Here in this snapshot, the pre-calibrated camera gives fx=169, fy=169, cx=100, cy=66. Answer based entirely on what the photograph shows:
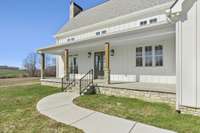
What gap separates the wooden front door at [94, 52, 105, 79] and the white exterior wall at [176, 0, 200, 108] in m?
8.68

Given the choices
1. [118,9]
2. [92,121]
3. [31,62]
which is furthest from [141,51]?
[31,62]

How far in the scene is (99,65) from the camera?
14.6 m

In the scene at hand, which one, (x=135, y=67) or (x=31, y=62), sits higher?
(x=31, y=62)

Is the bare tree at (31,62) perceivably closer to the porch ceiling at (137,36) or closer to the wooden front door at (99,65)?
the wooden front door at (99,65)

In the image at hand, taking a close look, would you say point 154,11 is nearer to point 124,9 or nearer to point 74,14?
point 124,9

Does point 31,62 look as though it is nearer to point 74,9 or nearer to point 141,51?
point 74,9

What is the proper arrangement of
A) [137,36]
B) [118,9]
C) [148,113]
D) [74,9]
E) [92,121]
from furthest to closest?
[74,9], [118,9], [137,36], [148,113], [92,121]

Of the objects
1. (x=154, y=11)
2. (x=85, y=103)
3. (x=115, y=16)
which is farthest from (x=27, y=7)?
(x=85, y=103)

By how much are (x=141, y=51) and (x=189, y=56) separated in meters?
5.86

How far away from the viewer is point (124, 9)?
569 inches

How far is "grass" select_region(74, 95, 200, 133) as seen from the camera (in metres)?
4.85

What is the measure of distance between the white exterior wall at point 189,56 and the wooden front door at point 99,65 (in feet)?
28.5

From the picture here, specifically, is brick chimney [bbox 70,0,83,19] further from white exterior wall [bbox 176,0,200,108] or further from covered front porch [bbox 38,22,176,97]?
white exterior wall [bbox 176,0,200,108]

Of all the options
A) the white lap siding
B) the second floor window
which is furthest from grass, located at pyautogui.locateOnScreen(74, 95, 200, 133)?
the second floor window
